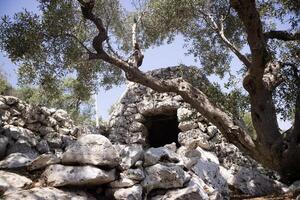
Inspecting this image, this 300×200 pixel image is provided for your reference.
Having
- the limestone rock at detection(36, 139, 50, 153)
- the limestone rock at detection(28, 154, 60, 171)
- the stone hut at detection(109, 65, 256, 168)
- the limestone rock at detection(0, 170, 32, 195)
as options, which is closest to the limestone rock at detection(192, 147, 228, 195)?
the stone hut at detection(109, 65, 256, 168)

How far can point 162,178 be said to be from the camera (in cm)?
614

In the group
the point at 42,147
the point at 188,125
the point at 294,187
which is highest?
the point at 188,125

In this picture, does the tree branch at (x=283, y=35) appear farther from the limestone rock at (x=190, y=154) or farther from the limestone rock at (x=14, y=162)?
the limestone rock at (x=14, y=162)

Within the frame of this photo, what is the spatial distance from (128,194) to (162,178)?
2.90 ft

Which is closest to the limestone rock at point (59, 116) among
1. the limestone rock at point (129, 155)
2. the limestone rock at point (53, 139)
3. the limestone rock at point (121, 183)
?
the limestone rock at point (53, 139)

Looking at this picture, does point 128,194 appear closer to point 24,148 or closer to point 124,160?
point 124,160

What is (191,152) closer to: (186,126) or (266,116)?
(186,126)

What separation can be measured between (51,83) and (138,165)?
4.69 m

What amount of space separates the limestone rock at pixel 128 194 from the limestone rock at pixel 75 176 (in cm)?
27

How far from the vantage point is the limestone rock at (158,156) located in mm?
6488

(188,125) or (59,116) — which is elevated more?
(59,116)

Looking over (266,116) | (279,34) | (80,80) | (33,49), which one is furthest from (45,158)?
(279,34)

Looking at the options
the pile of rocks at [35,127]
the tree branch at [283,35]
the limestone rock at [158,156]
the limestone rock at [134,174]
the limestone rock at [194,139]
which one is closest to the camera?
the limestone rock at [134,174]

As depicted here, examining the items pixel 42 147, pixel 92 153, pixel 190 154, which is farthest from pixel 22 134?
pixel 92 153
